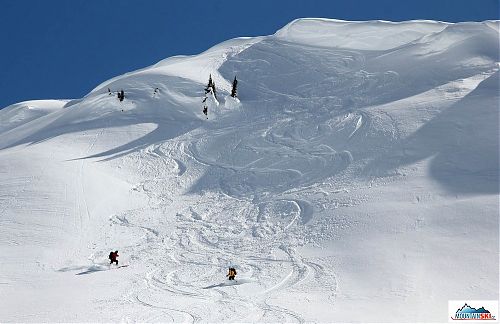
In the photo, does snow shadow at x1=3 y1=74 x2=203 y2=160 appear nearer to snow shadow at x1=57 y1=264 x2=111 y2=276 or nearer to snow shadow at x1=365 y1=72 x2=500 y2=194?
snow shadow at x1=57 y1=264 x2=111 y2=276

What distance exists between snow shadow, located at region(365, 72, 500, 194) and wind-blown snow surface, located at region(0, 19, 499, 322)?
4.3 inches

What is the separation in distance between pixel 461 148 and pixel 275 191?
825cm

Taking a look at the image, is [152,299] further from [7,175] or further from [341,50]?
[341,50]

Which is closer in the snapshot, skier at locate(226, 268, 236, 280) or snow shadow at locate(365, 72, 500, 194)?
skier at locate(226, 268, 236, 280)

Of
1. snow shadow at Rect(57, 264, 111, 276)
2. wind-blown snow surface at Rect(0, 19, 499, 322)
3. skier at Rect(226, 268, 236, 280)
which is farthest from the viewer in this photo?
snow shadow at Rect(57, 264, 111, 276)

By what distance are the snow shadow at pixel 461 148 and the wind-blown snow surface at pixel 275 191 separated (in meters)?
0.11

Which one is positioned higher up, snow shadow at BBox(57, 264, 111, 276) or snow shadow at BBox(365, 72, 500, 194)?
snow shadow at BBox(365, 72, 500, 194)

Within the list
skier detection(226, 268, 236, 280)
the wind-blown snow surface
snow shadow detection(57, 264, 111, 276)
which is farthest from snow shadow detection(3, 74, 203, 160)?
skier detection(226, 268, 236, 280)

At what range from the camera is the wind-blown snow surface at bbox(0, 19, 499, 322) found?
1602 cm

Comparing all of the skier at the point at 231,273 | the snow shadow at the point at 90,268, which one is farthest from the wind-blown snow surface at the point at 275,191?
the skier at the point at 231,273

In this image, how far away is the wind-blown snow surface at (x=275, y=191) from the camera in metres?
16.0

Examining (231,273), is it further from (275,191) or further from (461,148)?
(461,148)

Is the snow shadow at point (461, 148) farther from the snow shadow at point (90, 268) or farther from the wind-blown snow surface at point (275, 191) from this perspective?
the snow shadow at point (90, 268)

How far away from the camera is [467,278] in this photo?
1580 cm
